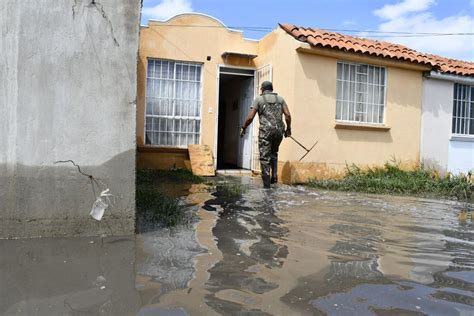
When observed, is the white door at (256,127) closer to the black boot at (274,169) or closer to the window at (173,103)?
the window at (173,103)

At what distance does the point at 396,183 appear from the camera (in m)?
8.54

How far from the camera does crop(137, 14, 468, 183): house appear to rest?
29.8ft

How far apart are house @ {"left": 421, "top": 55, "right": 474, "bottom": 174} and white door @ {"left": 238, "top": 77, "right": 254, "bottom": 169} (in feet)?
13.4

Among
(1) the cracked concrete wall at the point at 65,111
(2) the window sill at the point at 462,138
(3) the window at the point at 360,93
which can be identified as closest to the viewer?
(1) the cracked concrete wall at the point at 65,111

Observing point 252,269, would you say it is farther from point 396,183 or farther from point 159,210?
point 396,183

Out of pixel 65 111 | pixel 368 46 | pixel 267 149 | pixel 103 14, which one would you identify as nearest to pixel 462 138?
pixel 368 46

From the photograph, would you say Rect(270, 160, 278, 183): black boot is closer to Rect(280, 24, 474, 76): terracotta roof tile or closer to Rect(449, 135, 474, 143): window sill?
Rect(280, 24, 474, 76): terracotta roof tile

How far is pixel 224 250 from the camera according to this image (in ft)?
12.0

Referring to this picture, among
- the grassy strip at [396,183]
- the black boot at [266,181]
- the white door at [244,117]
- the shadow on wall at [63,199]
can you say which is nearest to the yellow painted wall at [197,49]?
the white door at [244,117]

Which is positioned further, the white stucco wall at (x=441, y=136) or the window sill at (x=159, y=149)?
the white stucco wall at (x=441, y=136)

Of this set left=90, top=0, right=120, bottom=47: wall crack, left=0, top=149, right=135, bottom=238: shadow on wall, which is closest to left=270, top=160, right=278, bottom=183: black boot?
left=0, top=149, right=135, bottom=238: shadow on wall

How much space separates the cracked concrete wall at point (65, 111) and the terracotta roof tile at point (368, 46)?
5699 millimetres

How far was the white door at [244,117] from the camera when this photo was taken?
1090 cm

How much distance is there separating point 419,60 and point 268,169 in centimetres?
463
